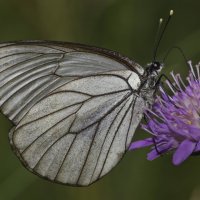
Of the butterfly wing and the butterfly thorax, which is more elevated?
the butterfly thorax

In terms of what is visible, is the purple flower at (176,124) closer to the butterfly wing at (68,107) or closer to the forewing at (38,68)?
the butterfly wing at (68,107)

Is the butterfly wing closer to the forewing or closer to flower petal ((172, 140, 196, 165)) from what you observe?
the forewing

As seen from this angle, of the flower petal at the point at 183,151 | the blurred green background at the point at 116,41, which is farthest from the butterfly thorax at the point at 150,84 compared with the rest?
the blurred green background at the point at 116,41

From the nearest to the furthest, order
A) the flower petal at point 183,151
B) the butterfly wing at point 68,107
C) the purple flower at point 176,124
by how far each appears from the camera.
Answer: the flower petal at point 183,151 < the purple flower at point 176,124 < the butterfly wing at point 68,107

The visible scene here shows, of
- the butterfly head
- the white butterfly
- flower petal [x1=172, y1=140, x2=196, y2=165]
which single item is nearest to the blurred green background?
the white butterfly

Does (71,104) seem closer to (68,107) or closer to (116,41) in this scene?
(68,107)

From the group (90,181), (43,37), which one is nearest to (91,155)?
(90,181)

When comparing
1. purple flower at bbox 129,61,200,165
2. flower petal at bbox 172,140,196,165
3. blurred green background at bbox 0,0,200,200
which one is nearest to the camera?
flower petal at bbox 172,140,196,165
